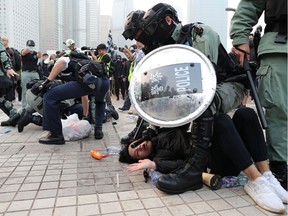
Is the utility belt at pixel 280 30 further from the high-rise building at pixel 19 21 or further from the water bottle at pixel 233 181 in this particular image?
the high-rise building at pixel 19 21

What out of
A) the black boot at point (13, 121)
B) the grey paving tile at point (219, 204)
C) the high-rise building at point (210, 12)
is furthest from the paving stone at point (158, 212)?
the high-rise building at point (210, 12)

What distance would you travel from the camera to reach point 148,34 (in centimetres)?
268

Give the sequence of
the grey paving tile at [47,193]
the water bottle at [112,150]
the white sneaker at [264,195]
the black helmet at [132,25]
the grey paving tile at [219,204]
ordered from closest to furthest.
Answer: the white sneaker at [264,195], the grey paving tile at [219,204], the grey paving tile at [47,193], the black helmet at [132,25], the water bottle at [112,150]

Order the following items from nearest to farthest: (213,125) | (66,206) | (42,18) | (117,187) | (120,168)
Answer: (66,206) → (213,125) → (117,187) → (120,168) → (42,18)

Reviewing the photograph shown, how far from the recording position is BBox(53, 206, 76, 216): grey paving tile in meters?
1.95

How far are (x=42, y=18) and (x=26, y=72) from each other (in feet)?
141

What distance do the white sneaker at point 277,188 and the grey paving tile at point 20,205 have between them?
5.76ft

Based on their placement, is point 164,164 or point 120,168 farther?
point 120,168

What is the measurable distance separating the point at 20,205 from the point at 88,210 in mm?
517

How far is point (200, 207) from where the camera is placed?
2.04 metres

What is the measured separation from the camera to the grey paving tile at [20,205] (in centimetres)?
204

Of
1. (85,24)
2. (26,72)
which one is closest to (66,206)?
(26,72)

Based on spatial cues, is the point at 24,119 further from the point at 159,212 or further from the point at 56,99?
the point at 159,212

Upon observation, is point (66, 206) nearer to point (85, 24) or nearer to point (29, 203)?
point (29, 203)
